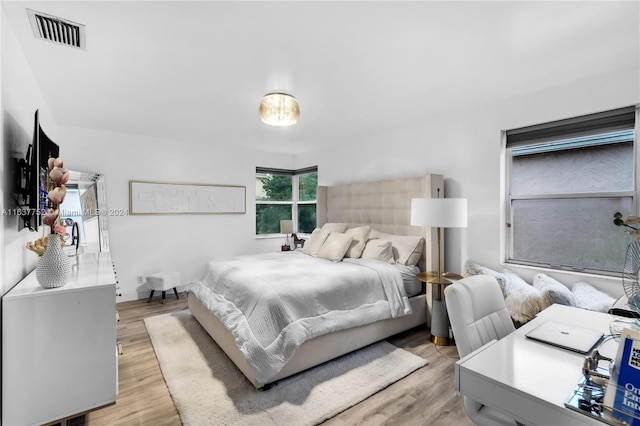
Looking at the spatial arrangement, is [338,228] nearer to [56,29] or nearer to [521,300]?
[521,300]

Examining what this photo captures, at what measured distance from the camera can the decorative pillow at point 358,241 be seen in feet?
12.5

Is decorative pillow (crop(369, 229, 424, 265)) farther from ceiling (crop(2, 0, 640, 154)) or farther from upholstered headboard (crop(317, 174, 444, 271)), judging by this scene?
ceiling (crop(2, 0, 640, 154))

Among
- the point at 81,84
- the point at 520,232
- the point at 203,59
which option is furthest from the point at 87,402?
the point at 520,232

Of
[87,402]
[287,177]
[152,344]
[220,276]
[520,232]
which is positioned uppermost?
[287,177]

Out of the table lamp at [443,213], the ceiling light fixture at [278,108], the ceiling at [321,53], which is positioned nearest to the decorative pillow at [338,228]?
the table lamp at [443,213]

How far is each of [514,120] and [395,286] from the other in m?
2.06

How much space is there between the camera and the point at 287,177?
245 inches

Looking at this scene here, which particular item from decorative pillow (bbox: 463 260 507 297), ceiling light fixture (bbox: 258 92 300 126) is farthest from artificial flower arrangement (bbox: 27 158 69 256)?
decorative pillow (bbox: 463 260 507 297)

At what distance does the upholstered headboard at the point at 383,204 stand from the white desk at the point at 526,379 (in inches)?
85.8

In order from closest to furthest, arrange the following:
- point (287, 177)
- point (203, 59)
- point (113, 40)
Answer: point (113, 40) < point (203, 59) < point (287, 177)

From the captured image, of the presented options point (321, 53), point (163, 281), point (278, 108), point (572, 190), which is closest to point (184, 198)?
point (163, 281)

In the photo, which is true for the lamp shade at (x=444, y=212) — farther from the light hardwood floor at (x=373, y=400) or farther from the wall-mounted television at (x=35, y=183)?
the wall-mounted television at (x=35, y=183)

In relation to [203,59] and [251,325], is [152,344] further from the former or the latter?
[203,59]

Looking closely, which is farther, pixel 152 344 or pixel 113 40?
pixel 152 344
